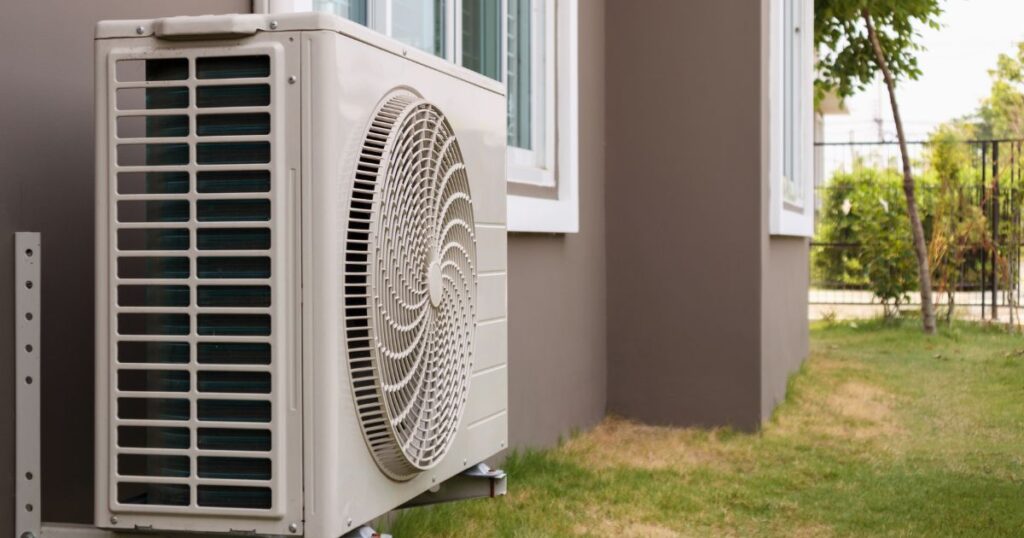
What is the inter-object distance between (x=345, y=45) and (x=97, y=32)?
1.18ft

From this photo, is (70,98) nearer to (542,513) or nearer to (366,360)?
(366,360)

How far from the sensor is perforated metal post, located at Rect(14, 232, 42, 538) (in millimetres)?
2014

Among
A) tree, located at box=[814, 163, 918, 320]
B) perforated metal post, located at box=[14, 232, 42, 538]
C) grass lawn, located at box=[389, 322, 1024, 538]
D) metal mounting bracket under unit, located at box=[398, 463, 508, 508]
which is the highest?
tree, located at box=[814, 163, 918, 320]

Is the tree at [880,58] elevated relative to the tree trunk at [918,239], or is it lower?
elevated

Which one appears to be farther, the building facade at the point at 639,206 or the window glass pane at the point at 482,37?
the building facade at the point at 639,206

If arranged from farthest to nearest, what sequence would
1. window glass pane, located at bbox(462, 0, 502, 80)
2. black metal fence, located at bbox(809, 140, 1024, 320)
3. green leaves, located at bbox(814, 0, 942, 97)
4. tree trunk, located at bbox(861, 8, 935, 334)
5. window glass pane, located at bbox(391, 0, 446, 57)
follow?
black metal fence, located at bbox(809, 140, 1024, 320) → tree trunk, located at bbox(861, 8, 935, 334) → green leaves, located at bbox(814, 0, 942, 97) → window glass pane, located at bbox(462, 0, 502, 80) → window glass pane, located at bbox(391, 0, 446, 57)

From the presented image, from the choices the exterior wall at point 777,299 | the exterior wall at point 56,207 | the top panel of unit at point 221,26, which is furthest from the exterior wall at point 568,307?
the top panel of unit at point 221,26

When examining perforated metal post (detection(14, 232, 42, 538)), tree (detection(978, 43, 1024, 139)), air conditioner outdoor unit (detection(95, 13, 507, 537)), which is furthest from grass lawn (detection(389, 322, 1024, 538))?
tree (detection(978, 43, 1024, 139))

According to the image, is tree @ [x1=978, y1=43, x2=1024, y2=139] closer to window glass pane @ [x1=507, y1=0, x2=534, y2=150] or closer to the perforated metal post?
window glass pane @ [x1=507, y1=0, x2=534, y2=150]

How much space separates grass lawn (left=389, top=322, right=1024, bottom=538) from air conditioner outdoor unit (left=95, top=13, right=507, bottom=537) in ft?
5.73

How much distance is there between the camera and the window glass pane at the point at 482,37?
4.37 m

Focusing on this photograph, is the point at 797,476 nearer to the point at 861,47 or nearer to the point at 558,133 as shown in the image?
the point at 558,133

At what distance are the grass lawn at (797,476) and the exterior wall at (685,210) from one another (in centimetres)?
22

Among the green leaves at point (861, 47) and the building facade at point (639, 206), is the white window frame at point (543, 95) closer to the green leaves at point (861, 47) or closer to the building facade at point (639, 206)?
the building facade at point (639, 206)
